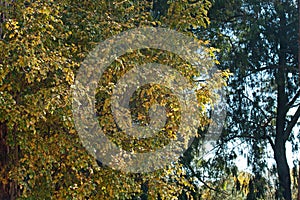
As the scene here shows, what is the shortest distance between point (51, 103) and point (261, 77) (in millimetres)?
5326

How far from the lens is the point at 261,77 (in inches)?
359

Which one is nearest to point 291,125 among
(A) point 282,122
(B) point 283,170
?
(A) point 282,122

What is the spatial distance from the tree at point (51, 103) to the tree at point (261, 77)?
318 centimetres

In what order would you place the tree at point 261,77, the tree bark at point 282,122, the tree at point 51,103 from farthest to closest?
1. the tree bark at point 282,122
2. the tree at point 261,77
3. the tree at point 51,103

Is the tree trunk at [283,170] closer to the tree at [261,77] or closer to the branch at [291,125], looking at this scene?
the tree at [261,77]

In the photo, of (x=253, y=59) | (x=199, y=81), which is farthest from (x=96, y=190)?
(x=253, y=59)

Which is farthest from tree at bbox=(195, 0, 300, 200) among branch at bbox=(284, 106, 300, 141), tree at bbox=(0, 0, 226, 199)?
tree at bbox=(0, 0, 226, 199)

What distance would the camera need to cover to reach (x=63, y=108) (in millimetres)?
4551

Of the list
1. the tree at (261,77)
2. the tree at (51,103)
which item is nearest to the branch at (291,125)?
the tree at (261,77)

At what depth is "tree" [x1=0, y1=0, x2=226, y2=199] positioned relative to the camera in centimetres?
455

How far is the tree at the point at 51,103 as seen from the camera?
14.9 feet

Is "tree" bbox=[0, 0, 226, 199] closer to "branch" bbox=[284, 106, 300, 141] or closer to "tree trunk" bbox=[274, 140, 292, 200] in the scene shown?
"tree trunk" bbox=[274, 140, 292, 200]

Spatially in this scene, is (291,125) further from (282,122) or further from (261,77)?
(261,77)

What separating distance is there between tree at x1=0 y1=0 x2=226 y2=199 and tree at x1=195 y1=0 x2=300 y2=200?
3178mm
